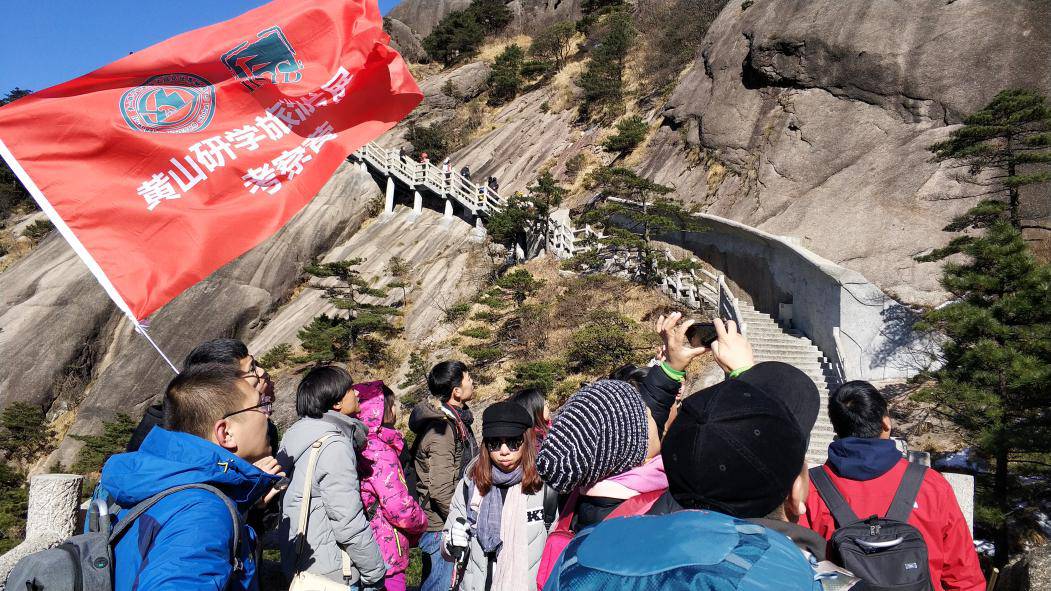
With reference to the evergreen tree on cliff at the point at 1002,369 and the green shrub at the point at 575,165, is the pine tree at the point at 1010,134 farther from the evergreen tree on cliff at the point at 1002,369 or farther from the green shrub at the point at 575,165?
the green shrub at the point at 575,165

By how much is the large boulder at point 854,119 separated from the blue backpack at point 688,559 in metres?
10.8

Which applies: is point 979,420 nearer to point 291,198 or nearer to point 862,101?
point 291,198

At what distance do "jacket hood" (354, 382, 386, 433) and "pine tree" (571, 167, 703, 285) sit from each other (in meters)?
9.84

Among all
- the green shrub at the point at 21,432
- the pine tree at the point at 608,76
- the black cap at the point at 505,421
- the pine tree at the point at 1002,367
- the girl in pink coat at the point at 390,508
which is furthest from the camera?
the pine tree at the point at 608,76

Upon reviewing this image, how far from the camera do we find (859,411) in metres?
2.52

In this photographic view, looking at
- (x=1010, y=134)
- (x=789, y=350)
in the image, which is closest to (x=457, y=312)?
(x=789, y=350)

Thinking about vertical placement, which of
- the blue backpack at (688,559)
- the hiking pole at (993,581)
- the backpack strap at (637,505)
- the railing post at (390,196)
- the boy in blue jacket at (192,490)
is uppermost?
the boy in blue jacket at (192,490)

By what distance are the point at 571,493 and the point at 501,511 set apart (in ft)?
1.48

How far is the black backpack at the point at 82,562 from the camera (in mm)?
1533

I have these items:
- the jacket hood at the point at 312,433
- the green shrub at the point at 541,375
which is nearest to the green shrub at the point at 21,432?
the green shrub at the point at 541,375

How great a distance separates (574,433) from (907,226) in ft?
38.8

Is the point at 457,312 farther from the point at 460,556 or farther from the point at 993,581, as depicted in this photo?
the point at 993,581

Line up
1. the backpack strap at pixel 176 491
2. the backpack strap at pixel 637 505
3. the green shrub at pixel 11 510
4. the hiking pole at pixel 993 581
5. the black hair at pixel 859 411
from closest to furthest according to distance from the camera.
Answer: the backpack strap at pixel 176 491 → the backpack strap at pixel 637 505 → the black hair at pixel 859 411 → the hiking pole at pixel 993 581 → the green shrub at pixel 11 510

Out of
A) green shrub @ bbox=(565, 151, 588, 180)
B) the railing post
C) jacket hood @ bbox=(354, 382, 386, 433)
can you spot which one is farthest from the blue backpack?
the railing post
